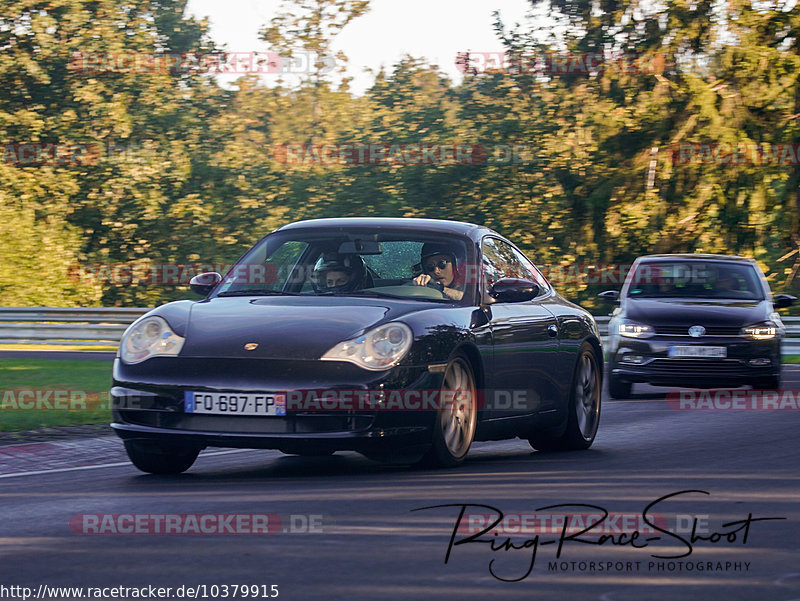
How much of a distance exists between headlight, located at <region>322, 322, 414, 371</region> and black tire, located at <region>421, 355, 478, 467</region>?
372mm

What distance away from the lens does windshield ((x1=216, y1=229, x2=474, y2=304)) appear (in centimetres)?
888

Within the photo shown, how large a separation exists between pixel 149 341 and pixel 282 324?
785 mm

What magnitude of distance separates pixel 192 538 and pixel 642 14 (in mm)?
27890

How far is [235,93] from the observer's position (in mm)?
43469

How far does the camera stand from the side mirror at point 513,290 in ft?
29.6

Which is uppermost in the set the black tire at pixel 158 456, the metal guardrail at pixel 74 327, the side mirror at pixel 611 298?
the black tire at pixel 158 456

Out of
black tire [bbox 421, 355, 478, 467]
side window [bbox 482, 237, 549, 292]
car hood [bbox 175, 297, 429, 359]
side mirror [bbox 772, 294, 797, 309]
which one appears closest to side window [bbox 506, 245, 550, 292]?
side window [bbox 482, 237, 549, 292]

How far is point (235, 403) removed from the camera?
303 inches

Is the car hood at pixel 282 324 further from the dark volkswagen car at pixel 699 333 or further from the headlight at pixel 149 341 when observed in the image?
the dark volkswagen car at pixel 699 333

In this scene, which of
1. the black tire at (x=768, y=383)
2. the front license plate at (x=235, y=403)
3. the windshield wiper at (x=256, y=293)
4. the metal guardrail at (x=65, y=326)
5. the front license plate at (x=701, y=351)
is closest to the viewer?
the front license plate at (x=235, y=403)

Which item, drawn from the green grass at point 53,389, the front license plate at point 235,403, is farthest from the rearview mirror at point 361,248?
the green grass at point 53,389

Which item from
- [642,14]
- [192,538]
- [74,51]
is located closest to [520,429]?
[192,538]

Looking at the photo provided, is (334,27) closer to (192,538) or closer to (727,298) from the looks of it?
(727,298)

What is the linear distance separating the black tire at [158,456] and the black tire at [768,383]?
30.5 ft
